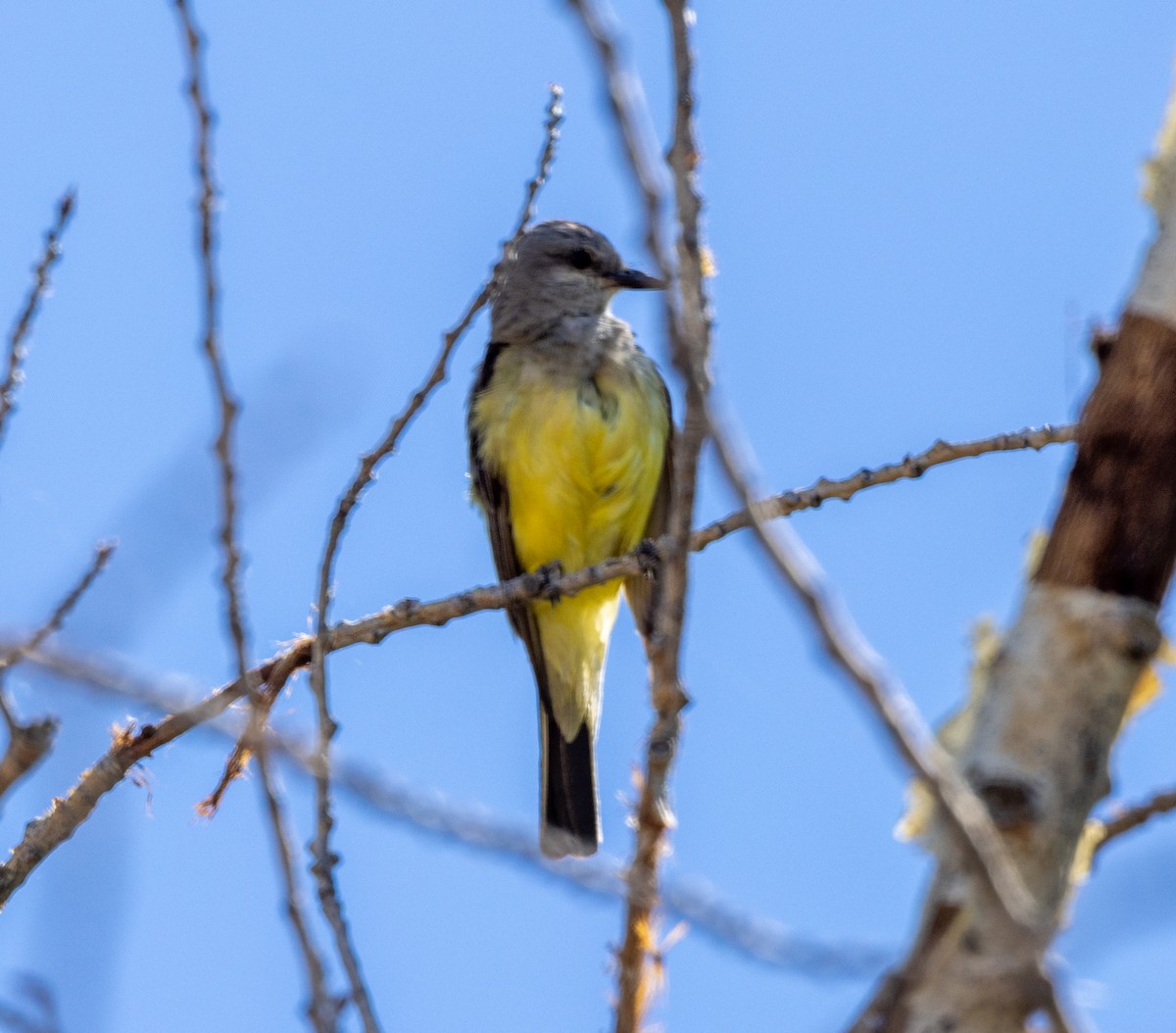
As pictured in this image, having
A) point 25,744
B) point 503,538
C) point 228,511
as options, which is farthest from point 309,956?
point 503,538

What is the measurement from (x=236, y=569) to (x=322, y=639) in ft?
1.21

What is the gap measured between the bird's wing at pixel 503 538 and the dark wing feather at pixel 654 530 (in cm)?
51

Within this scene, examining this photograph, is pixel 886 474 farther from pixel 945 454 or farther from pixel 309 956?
pixel 309 956

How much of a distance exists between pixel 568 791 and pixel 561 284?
98.5 inches

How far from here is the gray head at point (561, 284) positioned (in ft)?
25.0

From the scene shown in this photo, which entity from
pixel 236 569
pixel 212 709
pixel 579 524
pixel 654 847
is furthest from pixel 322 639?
pixel 579 524

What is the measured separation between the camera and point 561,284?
7938 millimetres

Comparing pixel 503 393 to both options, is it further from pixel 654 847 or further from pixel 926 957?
pixel 926 957

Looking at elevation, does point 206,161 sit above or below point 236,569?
above

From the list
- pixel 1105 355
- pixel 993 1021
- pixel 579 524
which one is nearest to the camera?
pixel 993 1021

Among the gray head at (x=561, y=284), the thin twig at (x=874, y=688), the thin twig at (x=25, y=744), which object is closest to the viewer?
the thin twig at (x=874, y=688)

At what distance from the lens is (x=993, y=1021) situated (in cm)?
198

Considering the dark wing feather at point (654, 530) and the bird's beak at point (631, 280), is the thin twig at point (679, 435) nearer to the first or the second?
the dark wing feather at point (654, 530)

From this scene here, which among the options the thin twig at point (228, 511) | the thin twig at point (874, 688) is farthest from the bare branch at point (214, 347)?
the thin twig at point (874, 688)
